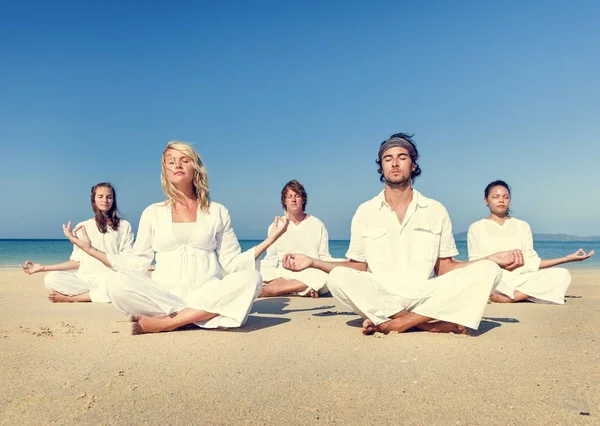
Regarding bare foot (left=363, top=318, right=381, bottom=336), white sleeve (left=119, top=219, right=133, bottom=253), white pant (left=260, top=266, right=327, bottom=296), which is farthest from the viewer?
white pant (left=260, top=266, right=327, bottom=296)

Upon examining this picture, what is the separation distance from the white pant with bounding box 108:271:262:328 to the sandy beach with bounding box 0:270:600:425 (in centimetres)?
18

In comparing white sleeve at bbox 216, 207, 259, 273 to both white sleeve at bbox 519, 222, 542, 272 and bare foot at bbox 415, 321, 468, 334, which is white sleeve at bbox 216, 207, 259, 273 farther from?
white sleeve at bbox 519, 222, 542, 272

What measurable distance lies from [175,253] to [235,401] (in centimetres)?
242

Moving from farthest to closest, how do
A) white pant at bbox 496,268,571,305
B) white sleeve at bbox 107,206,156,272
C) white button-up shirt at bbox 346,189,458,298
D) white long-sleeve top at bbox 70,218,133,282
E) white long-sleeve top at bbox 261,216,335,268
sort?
1. white long-sleeve top at bbox 261,216,335,268
2. white long-sleeve top at bbox 70,218,133,282
3. white pant at bbox 496,268,571,305
4. white sleeve at bbox 107,206,156,272
5. white button-up shirt at bbox 346,189,458,298

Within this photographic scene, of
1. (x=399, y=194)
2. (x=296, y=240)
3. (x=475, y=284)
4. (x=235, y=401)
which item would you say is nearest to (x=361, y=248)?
(x=399, y=194)

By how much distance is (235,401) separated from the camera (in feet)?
8.89

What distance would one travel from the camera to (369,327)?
443cm

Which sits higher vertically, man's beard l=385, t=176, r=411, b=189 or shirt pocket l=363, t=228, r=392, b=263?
man's beard l=385, t=176, r=411, b=189

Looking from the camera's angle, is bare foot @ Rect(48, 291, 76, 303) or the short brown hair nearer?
bare foot @ Rect(48, 291, 76, 303)

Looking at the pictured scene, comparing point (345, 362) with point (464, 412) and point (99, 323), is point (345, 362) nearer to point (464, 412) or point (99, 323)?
point (464, 412)

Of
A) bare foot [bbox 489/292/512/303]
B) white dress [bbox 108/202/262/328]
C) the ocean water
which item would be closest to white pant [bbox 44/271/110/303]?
white dress [bbox 108/202/262/328]

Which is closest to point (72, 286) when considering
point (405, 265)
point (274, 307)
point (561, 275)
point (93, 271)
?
point (93, 271)

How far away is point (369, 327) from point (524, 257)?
3.83 m

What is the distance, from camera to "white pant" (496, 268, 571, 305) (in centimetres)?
693
